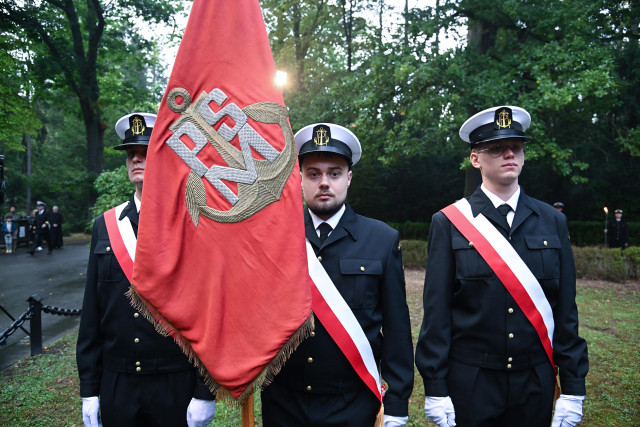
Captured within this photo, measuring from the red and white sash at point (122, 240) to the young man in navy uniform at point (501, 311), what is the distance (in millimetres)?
1747

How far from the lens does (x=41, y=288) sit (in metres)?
10.8

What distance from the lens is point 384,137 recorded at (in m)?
14.0

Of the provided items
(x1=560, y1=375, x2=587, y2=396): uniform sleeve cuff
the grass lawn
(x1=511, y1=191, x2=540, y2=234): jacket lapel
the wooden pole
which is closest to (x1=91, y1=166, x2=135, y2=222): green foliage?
the grass lawn

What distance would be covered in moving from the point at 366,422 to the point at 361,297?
65 centimetres

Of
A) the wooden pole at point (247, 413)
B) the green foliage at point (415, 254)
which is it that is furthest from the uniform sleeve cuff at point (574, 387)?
the green foliage at point (415, 254)

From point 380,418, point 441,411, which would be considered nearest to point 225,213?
point 380,418

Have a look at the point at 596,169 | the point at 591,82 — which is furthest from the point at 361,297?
the point at 596,169

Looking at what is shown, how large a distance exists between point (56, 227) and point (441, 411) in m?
20.6

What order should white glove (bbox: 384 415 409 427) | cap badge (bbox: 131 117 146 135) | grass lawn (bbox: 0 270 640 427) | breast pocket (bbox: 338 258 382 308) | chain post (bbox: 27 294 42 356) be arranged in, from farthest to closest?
chain post (bbox: 27 294 42 356) < grass lawn (bbox: 0 270 640 427) < cap badge (bbox: 131 117 146 135) < breast pocket (bbox: 338 258 382 308) < white glove (bbox: 384 415 409 427)

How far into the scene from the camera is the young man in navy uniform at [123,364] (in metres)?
2.49

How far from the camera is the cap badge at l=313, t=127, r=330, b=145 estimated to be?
2.53 metres

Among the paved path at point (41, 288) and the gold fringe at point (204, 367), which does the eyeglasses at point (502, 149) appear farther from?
the paved path at point (41, 288)

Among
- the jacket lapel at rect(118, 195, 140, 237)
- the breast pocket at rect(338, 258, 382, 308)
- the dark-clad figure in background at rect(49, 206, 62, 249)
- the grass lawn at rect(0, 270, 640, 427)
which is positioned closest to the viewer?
the breast pocket at rect(338, 258, 382, 308)

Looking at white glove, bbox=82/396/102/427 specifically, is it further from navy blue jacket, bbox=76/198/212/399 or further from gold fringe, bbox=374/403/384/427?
gold fringe, bbox=374/403/384/427
